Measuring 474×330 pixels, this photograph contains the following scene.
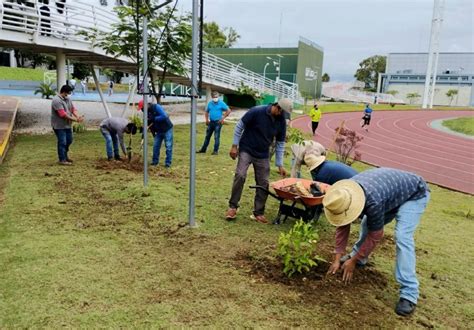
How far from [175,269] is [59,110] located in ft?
17.4

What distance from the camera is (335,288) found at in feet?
12.6

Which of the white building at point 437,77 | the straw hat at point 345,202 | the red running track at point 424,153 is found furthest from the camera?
the white building at point 437,77

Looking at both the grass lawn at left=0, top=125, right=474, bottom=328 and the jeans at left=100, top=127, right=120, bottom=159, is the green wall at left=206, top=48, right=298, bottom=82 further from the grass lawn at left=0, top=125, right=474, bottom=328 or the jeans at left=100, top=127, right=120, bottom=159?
the grass lawn at left=0, top=125, right=474, bottom=328

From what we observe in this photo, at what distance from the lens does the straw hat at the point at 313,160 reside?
5.15 metres

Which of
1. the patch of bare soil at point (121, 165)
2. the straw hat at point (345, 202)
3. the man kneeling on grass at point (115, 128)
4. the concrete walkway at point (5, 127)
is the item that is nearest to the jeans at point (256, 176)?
the straw hat at point (345, 202)

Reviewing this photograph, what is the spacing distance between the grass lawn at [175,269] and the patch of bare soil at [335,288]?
1cm

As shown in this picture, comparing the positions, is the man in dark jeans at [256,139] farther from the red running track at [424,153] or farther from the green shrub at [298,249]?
the red running track at [424,153]

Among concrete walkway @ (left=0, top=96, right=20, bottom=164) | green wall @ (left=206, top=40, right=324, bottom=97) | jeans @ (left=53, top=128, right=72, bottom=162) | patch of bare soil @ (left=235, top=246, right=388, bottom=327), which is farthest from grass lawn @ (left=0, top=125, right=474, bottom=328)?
green wall @ (left=206, top=40, right=324, bottom=97)

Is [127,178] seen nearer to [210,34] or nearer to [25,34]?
[25,34]

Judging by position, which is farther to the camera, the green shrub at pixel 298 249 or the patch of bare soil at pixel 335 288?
the green shrub at pixel 298 249

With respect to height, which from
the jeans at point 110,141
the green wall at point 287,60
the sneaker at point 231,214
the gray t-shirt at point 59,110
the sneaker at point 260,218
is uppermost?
the green wall at point 287,60

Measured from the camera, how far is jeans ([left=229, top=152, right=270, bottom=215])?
5492mm

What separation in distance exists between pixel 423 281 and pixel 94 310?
3117 millimetres

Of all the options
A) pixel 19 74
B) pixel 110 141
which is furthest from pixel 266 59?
pixel 110 141
